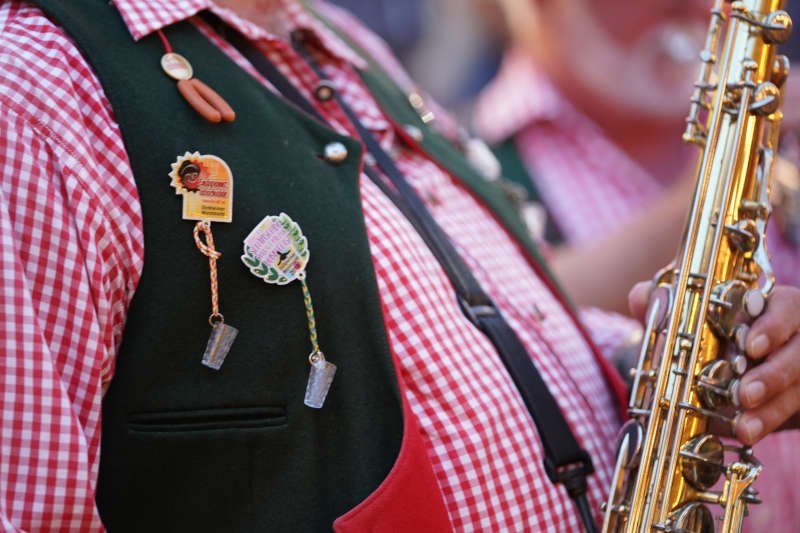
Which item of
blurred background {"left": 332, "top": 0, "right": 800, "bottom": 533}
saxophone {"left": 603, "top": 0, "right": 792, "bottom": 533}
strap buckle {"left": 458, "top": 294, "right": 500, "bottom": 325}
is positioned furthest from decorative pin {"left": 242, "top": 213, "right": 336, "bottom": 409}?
blurred background {"left": 332, "top": 0, "right": 800, "bottom": 533}

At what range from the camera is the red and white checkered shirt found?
93 cm

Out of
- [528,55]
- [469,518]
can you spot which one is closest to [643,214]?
[528,55]

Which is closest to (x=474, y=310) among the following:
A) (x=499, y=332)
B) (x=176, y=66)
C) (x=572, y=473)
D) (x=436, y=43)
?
(x=499, y=332)

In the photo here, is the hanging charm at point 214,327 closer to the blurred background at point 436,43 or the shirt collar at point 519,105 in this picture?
the shirt collar at point 519,105

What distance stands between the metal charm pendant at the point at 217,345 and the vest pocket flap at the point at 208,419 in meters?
0.05

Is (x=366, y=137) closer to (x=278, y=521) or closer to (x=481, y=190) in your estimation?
(x=481, y=190)

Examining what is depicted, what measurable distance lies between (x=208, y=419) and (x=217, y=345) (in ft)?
0.25

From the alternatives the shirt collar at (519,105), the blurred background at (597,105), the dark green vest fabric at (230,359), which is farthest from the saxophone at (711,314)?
the shirt collar at (519,105)

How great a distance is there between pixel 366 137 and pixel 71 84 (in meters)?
0.44

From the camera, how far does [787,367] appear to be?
1206 millimetres

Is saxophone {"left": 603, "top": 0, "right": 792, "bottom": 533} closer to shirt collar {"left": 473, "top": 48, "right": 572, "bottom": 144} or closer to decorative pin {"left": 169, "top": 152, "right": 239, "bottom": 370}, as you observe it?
decorative pin {"left": 169, "top": 152, "right": 239, "bottom": 370}

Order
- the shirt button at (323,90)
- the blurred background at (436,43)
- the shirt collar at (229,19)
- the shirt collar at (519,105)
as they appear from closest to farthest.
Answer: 1. the shirt collar at (229,19)
2. the shirt button at (323,90)
3. the shirt collar at (519,105)
4. the blurred background at (436,43)

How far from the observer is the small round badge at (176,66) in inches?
44.1

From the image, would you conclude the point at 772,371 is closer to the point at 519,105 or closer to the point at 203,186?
the point at 203,186
